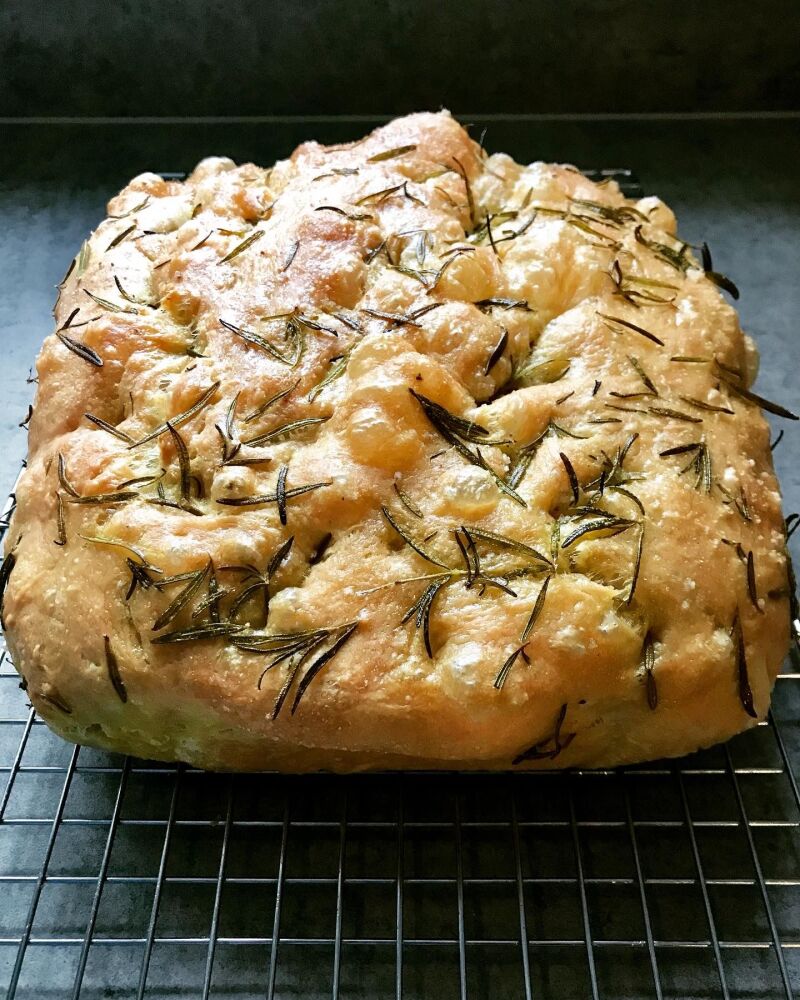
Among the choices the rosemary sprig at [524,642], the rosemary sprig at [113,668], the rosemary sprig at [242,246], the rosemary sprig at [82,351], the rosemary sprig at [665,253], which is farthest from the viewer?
the rosemary sprig at [665,253]

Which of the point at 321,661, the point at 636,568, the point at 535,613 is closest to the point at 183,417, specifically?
the point at 321,661

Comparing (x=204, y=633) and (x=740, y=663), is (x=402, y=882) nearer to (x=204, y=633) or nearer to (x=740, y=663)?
(x=204, y=633)

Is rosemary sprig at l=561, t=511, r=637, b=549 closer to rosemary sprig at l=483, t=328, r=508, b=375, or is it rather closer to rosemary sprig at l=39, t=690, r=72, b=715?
rosemary sprig at l=483, t=328, r=508, b=375

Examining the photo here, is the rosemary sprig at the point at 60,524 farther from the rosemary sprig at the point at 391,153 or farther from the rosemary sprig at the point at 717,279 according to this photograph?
the rosemary sprig at the point at 717,279

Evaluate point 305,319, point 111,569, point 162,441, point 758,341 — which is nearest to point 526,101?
point 758,341

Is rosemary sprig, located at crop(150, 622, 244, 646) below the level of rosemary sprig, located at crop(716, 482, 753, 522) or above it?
below

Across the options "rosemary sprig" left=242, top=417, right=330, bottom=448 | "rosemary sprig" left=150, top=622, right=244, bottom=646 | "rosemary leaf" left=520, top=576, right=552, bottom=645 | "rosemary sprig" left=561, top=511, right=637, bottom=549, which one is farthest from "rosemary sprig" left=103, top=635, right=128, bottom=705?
"rosemary sprig" left=561, top=511, right=637, bottom=549

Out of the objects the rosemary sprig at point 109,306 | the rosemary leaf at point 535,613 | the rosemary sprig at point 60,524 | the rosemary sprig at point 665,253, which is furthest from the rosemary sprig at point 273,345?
the rosemary sprig at point 665,253

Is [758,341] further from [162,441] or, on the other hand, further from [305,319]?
[162,441]
